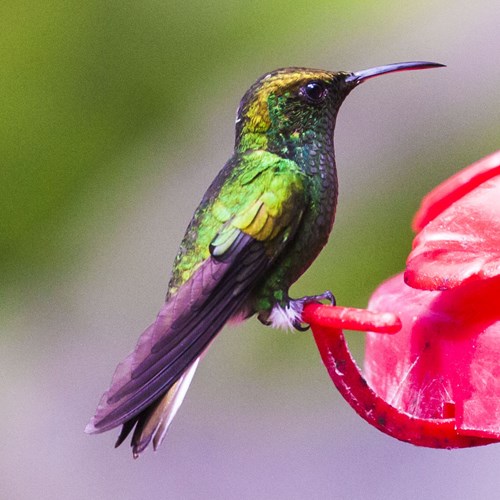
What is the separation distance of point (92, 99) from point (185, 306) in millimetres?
2695

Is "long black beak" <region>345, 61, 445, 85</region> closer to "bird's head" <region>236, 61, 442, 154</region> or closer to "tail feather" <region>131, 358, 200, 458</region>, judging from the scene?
"bird's head" <region>236, 61, 442, 154</region>

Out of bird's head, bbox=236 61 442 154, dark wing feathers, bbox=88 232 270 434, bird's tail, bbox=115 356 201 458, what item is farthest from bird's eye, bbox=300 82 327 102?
bird's tail, bbox=115 356 201 458

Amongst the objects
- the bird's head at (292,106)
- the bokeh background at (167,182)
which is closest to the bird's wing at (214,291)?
the bird's head at (292,106)

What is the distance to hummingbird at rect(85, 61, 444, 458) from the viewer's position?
2172mm

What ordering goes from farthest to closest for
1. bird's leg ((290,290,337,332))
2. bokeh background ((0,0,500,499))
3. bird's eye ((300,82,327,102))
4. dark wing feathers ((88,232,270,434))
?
bokeh background ((0,0,500,499)) → bird's eye ((300,82,327,102)) → bird's leg ((290,290,337,332)) → dark wing feathers ((88,232,270,434))

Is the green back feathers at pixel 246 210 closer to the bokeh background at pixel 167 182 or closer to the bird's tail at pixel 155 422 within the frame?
the bird's tail at pixel 155 422

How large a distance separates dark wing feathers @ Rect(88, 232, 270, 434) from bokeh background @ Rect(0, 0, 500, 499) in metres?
2.11

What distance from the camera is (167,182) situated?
15.5 feet

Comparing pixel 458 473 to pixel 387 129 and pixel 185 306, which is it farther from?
pixel 185 306

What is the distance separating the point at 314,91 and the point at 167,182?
234 cm

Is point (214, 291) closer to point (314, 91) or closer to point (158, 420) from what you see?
point (158, 420)

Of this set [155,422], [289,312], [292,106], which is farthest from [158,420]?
[292,106]

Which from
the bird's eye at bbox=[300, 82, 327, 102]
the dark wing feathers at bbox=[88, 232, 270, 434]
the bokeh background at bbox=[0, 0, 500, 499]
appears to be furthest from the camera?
the bokeh background at bbox=[0, 0, 500, 499]

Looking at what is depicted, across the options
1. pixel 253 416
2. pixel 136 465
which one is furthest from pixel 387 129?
pixel 136 465
